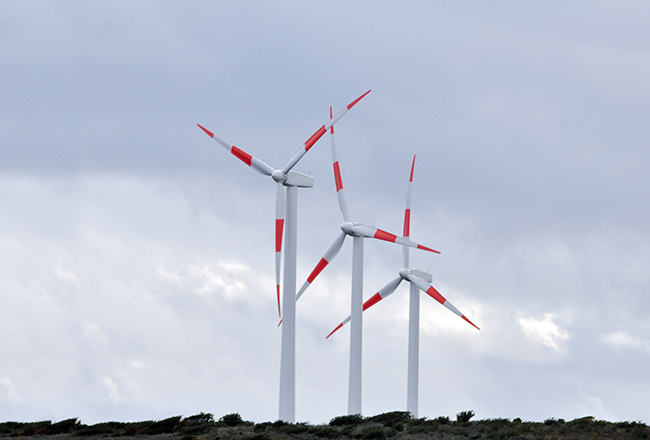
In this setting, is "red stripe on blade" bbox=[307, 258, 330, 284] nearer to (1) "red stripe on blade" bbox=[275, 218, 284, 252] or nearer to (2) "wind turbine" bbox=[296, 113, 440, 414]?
(2) "wind turbine" bbox=[296, 113, 440, 414]

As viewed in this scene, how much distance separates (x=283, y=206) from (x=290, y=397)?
13244mm

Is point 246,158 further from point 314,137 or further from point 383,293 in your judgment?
point 383,293

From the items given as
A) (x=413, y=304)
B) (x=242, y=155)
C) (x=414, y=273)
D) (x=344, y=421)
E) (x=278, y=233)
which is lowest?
(x=344, y=421)

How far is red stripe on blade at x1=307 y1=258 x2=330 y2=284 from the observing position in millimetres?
80250

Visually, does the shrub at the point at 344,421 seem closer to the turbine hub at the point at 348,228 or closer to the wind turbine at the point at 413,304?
the wind turbine at the point at 413,304

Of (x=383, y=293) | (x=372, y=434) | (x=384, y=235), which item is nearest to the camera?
(x=372, y=434)

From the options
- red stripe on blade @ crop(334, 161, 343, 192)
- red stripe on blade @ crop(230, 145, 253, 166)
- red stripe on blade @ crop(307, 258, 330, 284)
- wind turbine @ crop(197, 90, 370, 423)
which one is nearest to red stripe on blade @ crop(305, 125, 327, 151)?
wind turbine @ crop(197, 90, 370, 423)

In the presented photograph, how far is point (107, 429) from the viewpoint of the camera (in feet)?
197

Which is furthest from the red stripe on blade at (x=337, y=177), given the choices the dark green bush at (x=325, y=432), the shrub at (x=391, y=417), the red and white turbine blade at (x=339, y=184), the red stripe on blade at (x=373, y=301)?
the dark green bush at (x=325, y=432)

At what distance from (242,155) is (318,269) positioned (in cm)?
1296

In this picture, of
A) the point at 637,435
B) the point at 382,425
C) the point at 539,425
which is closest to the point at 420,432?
the point at 382,425

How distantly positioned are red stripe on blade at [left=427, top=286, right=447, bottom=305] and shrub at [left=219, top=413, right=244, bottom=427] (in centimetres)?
2534

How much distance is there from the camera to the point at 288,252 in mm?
→ 68062

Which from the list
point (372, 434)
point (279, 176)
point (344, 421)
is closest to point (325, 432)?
point (372, 434)
